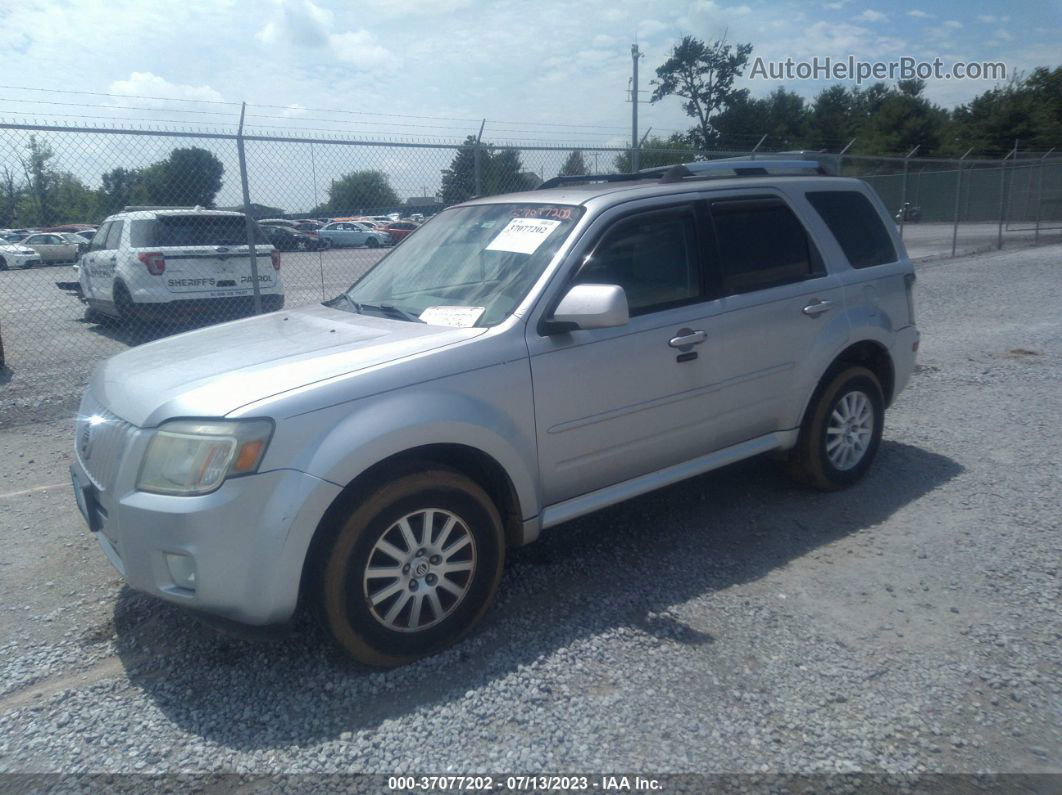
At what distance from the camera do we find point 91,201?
8305 millimetres

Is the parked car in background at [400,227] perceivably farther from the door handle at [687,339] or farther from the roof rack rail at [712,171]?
the door handle at [687,339]

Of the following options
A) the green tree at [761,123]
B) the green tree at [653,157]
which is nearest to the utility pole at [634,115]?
the green tree at [653,157]

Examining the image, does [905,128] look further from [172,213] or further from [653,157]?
[172,213]

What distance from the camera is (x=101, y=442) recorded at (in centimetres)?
341

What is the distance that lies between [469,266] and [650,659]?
2077 millimetres

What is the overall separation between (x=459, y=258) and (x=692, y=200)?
128 centimetres

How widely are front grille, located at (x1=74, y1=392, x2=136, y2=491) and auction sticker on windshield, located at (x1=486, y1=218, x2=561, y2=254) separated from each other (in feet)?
6.21

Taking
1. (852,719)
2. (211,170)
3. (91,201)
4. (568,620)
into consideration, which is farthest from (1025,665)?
(91,201)

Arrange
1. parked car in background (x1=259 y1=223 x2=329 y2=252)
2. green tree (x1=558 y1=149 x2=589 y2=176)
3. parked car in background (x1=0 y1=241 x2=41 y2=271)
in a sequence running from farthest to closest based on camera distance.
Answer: green tree (x1=558 y1=149 x2=589 y2=176) → parked car in background (x1=259 y1=223 x2=329 y2=252) → parked car in background (x1=0 y1=241 x2=41 y2=271)

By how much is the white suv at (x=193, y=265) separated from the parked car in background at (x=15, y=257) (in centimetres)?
92

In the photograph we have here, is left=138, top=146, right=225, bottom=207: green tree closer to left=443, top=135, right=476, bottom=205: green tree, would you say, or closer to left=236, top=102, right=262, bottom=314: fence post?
left=236, top=102, right=262, bottom=314: fence post

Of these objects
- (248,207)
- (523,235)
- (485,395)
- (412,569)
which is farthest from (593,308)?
(248,207)

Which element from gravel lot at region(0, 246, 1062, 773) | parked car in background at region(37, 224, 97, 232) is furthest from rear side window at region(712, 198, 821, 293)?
parked car in background at region(37, 224, 97, 232)

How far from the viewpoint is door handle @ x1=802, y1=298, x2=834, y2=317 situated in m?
4.80
